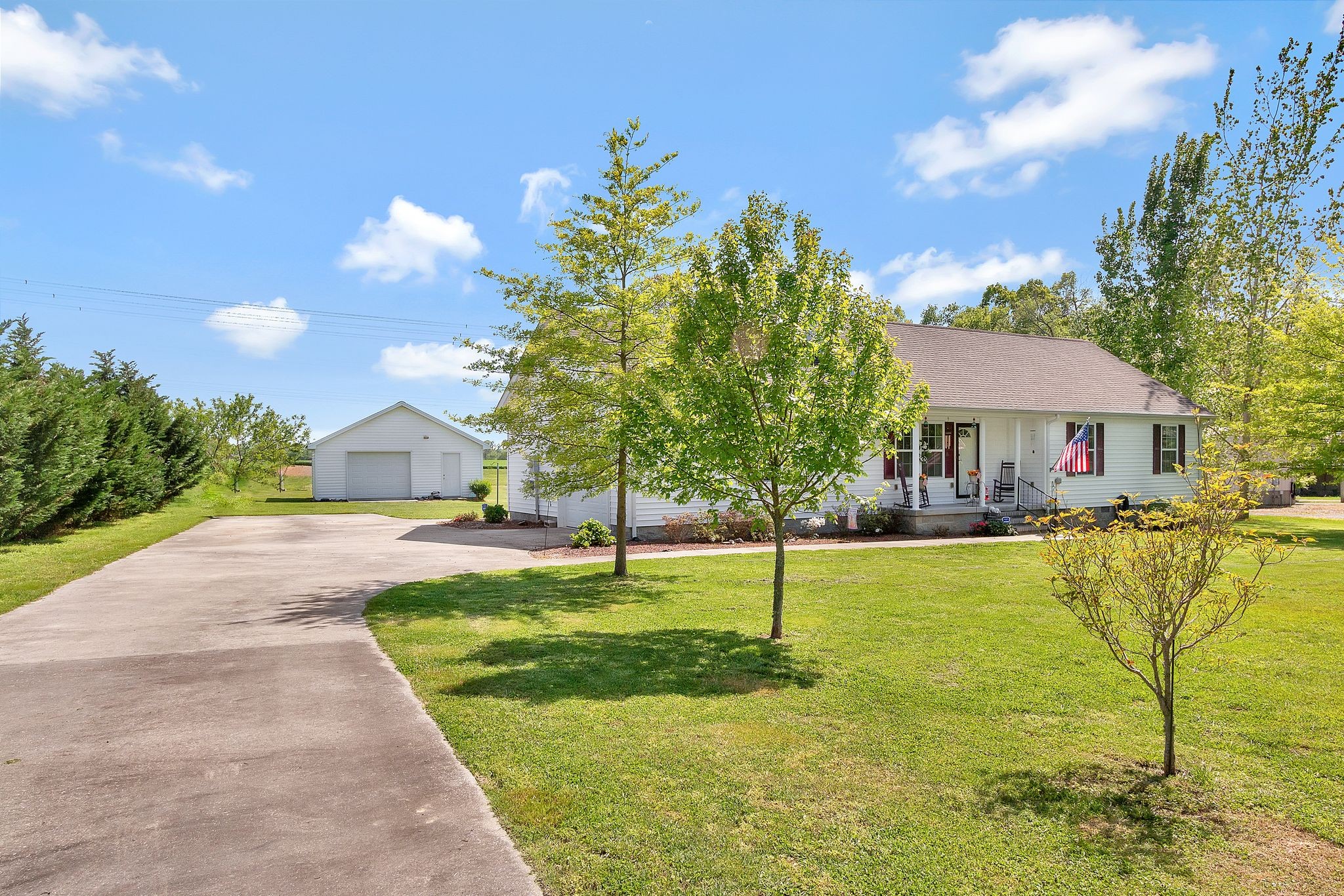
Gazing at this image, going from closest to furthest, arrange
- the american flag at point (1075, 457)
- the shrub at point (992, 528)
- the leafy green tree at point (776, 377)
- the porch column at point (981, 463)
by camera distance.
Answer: the leafy green tree at point (776, 377) → the american flag at point (1075, 457) → the shrub at point (992, 528) → the porch column at point (981, 463)

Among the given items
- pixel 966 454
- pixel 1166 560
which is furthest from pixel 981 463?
pixel 1166 560

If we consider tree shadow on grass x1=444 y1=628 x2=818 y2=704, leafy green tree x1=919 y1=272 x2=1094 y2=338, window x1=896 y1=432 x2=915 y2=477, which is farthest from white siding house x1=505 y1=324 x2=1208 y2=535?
leafy green tree x1=919 y1=272 x2=1094 y2=338

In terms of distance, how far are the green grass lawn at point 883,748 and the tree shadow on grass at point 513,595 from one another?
196 millimetres

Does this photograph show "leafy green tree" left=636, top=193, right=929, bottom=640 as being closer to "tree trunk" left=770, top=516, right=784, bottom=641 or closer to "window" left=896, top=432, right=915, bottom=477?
"tree trunk" left=770, top=516, right=784, bottom=641

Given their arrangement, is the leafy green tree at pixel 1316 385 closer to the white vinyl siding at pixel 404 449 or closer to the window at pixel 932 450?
the window at pixel 932 450

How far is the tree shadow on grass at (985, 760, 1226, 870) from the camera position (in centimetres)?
355

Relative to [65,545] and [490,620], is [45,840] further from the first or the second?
[65,545]

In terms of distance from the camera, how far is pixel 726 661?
6898 millimetres

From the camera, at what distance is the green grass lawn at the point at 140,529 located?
36.3 feet

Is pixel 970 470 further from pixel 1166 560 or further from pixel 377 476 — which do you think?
pixel 377 476

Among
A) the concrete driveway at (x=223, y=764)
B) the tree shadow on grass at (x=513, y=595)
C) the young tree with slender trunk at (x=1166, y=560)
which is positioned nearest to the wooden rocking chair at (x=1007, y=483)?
the tree shadow on grass at (x=513, y=595)

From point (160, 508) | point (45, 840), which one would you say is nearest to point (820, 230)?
point (45, 840)

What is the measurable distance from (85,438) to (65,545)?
267 cm

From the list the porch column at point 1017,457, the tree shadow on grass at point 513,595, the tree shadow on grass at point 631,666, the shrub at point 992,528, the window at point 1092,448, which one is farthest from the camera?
the window at point 1092,448
